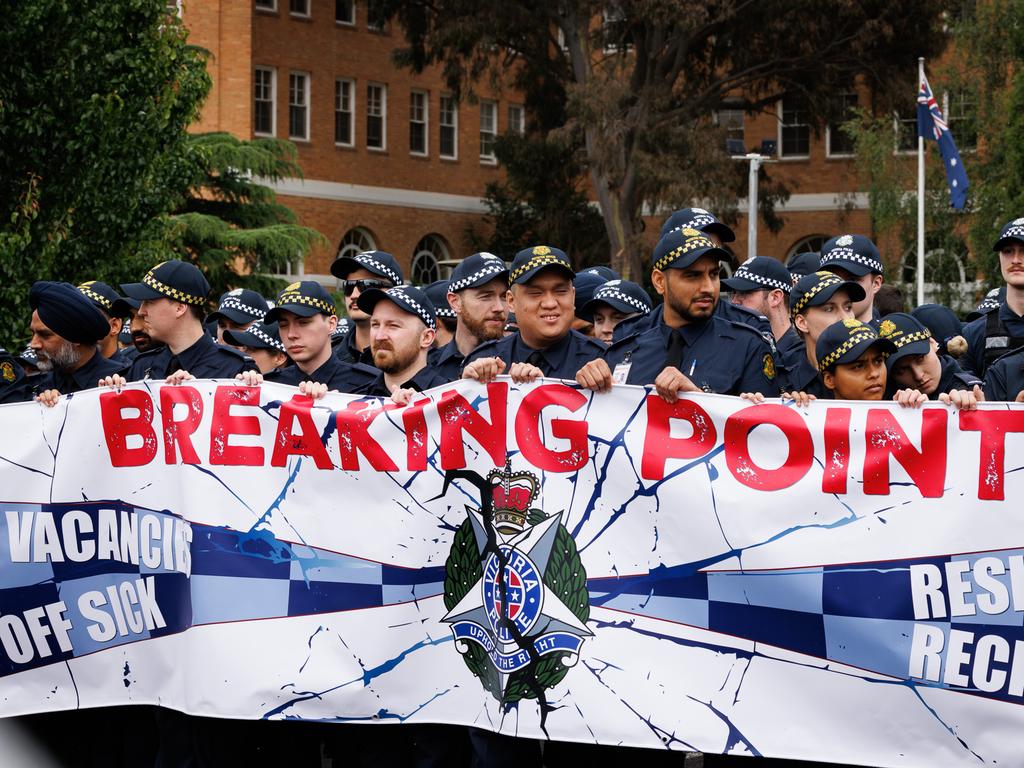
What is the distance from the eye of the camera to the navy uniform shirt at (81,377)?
7387mm

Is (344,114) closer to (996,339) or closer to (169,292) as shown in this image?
(169,292)

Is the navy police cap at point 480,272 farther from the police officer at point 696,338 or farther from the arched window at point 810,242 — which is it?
the arched window at point 810,242

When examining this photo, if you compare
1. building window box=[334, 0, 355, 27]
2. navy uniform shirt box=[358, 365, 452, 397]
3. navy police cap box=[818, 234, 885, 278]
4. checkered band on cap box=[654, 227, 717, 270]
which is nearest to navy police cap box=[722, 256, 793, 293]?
navy police cap box=[818, 234, 885, 278]

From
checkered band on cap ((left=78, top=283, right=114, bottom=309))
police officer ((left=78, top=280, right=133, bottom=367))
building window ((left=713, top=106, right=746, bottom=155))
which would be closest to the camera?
police officer ((left=78, top=280, right=133, bottom=367))

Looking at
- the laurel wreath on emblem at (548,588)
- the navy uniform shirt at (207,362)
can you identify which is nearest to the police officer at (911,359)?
the laurel wreath on emblem at (548,588)

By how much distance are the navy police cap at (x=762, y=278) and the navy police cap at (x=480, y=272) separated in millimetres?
1817

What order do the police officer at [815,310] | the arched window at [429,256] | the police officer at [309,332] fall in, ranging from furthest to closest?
the arched window at [429,256], the police officer at [309,332], the police officer at [815,310]

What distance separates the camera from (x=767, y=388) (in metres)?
5.91

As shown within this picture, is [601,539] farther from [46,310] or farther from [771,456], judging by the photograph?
[46,310]

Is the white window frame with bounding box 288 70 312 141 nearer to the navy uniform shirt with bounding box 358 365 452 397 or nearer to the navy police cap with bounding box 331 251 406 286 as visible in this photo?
the navy police cap with bounding box 331 251 406 286

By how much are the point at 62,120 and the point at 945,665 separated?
38.0 ft

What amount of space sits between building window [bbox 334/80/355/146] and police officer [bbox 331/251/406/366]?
36.1 metres

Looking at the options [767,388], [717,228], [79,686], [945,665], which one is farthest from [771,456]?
[79,686]

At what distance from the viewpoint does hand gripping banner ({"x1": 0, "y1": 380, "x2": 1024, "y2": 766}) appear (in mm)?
5250
